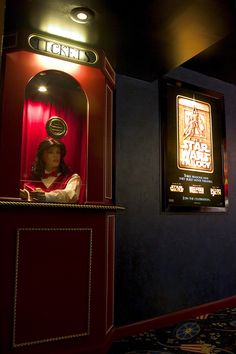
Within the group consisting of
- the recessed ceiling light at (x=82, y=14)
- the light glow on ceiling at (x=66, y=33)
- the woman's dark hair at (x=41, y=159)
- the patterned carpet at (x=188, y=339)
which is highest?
the light glow on ceiling at (x=66, y=33)

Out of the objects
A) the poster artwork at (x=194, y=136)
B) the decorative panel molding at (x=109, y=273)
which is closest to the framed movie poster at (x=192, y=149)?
the poster artwork at (x=194, y=136)

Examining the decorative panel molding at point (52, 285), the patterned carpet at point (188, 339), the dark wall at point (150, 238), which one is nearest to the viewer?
the decorative panel molding at point (52, 285)

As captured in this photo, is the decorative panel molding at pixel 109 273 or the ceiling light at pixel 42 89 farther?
the ceiling light at pixel 42 89

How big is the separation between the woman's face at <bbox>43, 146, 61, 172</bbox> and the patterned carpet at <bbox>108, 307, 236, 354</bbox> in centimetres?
169

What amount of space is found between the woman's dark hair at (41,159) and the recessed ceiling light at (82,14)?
3.43ft

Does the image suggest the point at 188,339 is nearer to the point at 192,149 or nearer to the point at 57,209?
the point at 57,209

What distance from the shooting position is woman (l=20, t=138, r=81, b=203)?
2632 millimetres

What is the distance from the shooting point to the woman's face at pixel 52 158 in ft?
8.98

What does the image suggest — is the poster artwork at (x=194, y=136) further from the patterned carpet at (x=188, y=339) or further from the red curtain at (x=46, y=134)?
the patterned carpet at (x=188, y=339)

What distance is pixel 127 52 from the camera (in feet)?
9.40

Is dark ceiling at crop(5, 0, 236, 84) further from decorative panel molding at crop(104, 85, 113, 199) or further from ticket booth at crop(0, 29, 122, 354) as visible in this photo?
decorative panel molding at crop(104, 85, 113, 199)

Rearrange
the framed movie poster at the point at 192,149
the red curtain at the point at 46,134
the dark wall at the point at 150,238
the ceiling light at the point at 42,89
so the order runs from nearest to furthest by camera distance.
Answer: the red curtain at the point at 46,134, the ceiling light at the point at 42,89, the dark wall at the point at 150,238, the framed movie poster at the point at 192,149

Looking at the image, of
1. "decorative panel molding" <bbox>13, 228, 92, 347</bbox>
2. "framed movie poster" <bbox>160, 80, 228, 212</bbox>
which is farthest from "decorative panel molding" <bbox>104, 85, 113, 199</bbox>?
"framed movie poster" <bbox>160, 80, 228, 212</bbox>

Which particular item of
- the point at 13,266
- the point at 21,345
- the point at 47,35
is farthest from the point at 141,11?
the point at 21,345
